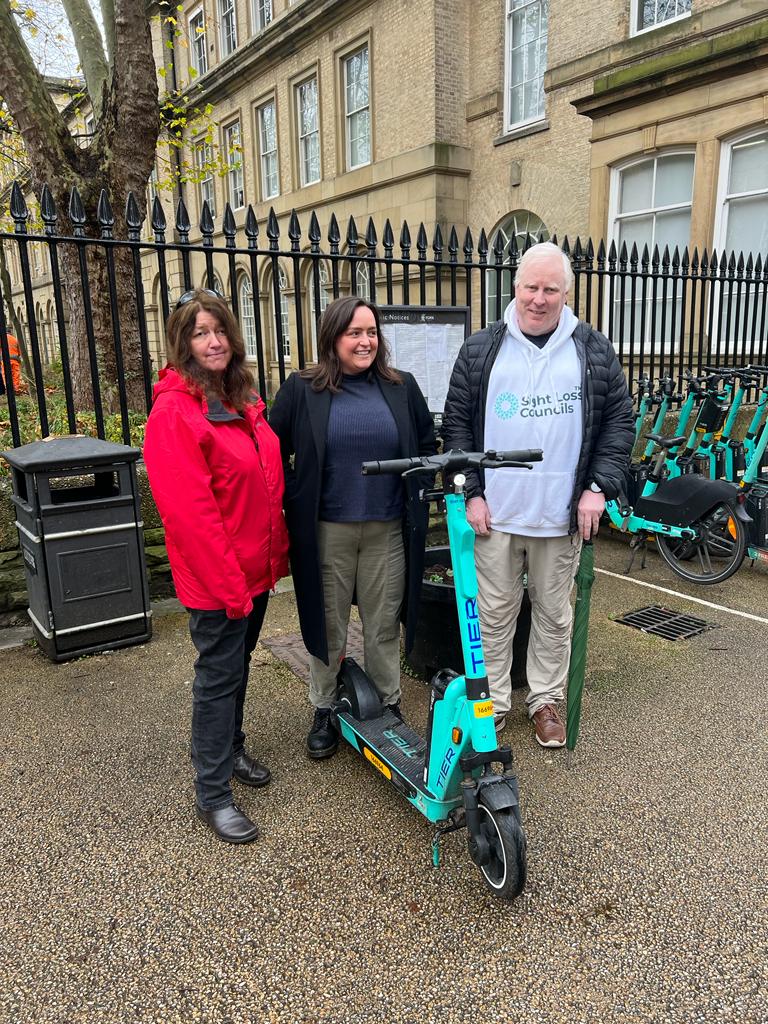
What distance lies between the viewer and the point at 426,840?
2.67 meters

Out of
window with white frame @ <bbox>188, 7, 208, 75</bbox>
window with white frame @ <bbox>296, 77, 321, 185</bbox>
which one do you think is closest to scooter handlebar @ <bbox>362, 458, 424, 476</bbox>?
window with white frame @ <bbox>296, 77, 321, 185</bbox>

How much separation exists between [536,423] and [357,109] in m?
17.9

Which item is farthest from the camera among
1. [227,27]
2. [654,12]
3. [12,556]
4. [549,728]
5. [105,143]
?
[227,27]

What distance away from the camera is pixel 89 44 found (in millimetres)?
8539

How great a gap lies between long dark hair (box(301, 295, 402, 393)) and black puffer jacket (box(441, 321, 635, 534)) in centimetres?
40

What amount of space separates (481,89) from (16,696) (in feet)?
50.6

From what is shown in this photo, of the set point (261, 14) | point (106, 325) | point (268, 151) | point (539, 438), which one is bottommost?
point (539, 438)

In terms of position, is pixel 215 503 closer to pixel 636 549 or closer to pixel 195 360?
pixel 195 360

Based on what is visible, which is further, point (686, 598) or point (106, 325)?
point (106, 325)

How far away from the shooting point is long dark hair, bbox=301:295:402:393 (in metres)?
2.78

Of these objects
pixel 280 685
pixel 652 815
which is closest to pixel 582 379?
pixel 652 815

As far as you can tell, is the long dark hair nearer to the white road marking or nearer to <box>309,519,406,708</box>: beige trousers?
<box>309,519,406,708</box>: beige trousers

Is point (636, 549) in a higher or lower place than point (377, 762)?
lower

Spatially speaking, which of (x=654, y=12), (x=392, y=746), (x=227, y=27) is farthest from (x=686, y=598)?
(x=227, y=27)
